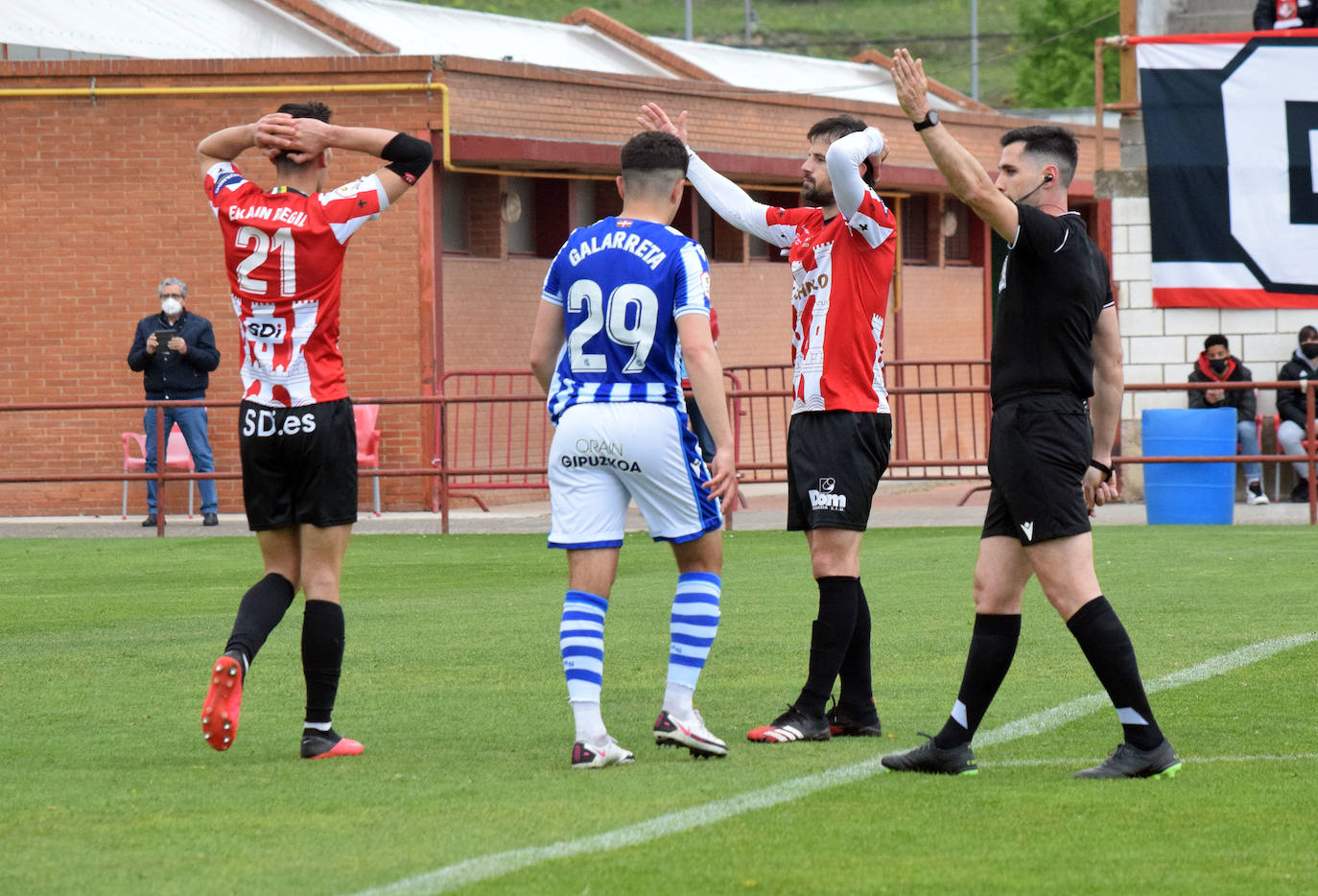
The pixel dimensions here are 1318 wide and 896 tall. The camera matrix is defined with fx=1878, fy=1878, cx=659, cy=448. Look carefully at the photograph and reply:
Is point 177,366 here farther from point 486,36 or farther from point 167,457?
point 486,36

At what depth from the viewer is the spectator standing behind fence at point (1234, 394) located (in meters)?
17.7

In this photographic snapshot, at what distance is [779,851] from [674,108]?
17931 mm

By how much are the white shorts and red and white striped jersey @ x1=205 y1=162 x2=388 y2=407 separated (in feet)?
2.76

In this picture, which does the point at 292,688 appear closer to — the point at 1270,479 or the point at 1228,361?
the point at 1228,361

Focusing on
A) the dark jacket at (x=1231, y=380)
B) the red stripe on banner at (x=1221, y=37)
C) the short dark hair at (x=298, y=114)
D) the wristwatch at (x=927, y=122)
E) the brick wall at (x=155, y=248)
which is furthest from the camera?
the brick wall at (x=155, y=248)

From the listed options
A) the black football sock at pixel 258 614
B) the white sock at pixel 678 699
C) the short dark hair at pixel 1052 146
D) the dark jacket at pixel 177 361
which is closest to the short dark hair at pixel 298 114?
the black football sock at pixel 258 614

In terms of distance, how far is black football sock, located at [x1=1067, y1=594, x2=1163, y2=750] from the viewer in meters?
5.65

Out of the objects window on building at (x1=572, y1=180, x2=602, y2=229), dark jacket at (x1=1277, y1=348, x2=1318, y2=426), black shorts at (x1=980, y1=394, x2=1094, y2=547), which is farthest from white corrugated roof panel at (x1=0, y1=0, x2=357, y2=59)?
black shorts at (x1=980, y1=394, x2=1094, y2=547)

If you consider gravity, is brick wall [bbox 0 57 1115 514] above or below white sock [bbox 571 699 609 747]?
above

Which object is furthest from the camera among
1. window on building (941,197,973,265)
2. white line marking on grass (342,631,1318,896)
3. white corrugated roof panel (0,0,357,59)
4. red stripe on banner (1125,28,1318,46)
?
window on building (941,197,973,265)

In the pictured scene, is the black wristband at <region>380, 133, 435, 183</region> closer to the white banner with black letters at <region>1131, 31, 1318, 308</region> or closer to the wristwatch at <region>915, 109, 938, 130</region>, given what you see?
the wristwatch at <region>915, 109, 938, 130</region>

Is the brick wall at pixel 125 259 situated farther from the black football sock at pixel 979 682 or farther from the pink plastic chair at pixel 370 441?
the black football sock at pixel 979 682

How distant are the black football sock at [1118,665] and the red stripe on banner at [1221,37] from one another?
45.3 feet

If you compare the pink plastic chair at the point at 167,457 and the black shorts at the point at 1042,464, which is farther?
the pink plastic chair at the point at 167,457
